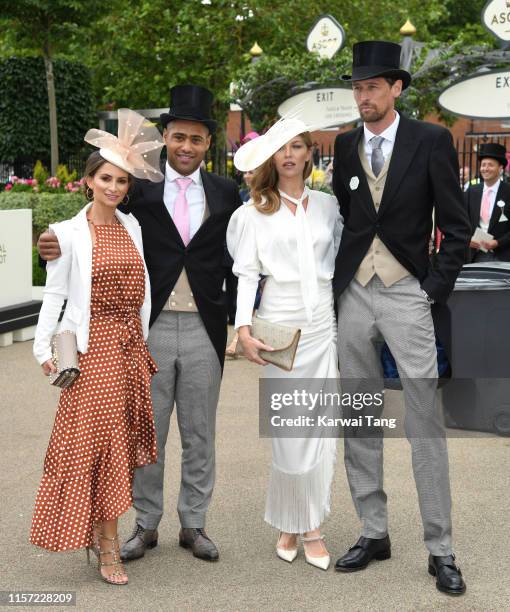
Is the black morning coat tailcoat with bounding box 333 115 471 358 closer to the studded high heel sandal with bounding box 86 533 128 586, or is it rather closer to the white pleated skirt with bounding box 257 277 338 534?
the white pleated skirt with bounding box 257 277 338 534

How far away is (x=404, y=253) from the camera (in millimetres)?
3975

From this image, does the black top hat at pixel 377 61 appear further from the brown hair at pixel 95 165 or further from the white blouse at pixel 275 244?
the brown hair at pixel 95 165

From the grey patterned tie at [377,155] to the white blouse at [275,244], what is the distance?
292mm

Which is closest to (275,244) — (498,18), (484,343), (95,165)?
(95,165)

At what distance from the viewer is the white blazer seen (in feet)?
12.8

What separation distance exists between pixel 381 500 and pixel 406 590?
0.44 m

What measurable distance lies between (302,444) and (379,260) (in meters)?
0.86

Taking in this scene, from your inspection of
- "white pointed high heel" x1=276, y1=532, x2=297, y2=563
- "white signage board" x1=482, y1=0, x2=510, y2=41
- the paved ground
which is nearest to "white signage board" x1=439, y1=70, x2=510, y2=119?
"white signage board" x1=482, y1=0, x2=510, y2=41

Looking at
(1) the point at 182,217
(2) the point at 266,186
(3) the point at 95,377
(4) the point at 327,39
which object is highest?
(4) the point at 327,39

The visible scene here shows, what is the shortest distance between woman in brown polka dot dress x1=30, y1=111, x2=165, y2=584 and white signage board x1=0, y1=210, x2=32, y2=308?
5.93m

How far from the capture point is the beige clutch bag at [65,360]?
383 cm

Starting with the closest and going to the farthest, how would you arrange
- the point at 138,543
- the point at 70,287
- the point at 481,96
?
the point at 70,287
the point at 138,543
the point at 481,96

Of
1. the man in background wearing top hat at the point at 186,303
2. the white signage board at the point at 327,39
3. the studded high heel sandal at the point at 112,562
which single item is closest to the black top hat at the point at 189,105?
the man in background wearing top hat at the point at 186,303

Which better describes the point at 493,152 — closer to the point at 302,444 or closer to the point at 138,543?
the point at 302,444
